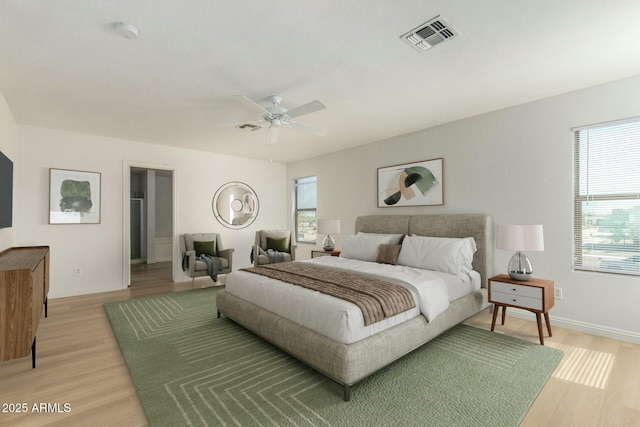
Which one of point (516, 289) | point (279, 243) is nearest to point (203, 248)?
point (279, 243)

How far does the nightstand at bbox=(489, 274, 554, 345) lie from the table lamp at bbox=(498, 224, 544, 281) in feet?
0.31

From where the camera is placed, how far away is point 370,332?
87.0 inches

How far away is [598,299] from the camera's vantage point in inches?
121

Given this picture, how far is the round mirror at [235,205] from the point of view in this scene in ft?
20.2

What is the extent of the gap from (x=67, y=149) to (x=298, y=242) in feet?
14.5

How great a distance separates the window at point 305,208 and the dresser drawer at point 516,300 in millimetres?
3951

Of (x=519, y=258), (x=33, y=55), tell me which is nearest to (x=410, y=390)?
(x=519, y=258)

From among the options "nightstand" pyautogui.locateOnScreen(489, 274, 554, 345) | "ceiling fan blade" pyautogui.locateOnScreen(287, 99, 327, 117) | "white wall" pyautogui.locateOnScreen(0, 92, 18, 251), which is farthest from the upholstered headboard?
"white wall" pyautogui.locateOnScreen(0, 92, 18, 251)

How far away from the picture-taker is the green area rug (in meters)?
1.83

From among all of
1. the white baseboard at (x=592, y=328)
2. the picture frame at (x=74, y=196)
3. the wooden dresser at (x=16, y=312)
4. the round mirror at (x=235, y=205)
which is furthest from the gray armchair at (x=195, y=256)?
the white baseboard at (x=592, y=328)

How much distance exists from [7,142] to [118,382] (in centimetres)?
330

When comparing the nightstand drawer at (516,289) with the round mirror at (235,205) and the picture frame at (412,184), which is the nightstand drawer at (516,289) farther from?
the round mirror at (235,205)

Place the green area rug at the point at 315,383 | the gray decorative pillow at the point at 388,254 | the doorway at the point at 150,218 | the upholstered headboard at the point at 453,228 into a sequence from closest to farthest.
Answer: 1. the green area rug at the point at 315,383
2. the upholstered headboard at the point at 453,228
3. the gray decorative pillow at the point at 388,254
4. the doorway at the point at 150,218

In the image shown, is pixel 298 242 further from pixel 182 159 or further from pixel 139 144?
pixel 139 144
